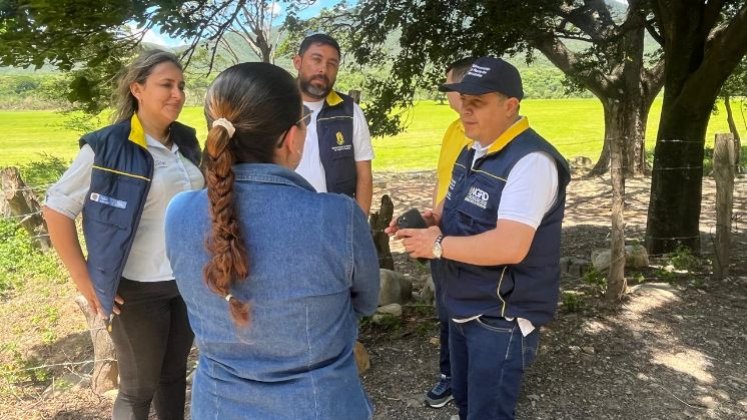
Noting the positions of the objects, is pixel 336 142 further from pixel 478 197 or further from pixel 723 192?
pixel 723 192

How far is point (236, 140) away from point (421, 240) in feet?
3.18

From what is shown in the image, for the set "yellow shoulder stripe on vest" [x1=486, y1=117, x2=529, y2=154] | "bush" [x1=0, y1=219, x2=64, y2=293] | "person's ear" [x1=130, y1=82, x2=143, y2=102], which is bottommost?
"bush" [x1=0, y1=219, x2=64, y2=293]

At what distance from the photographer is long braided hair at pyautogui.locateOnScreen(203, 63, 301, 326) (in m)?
1.28

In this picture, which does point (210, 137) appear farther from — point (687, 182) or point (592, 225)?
point (592, 225)

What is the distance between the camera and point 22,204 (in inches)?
311

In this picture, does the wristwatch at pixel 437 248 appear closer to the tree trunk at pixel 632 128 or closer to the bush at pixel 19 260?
the bush at pixel 19 260

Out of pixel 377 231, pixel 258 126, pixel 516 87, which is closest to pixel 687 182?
pixel 377 231

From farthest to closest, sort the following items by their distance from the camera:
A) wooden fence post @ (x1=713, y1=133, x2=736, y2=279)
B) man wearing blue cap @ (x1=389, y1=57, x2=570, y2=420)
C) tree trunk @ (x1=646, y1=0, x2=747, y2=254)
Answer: tree trunk @ (x1=646, y1=0, x2=747, y2=254) → wooden fence post @ (x1=713, y1=133, x2=736, y2=279) → man wearing blue cap @ (x1=389, y1=57, x2=570, y2=420)

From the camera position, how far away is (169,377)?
2674 mm

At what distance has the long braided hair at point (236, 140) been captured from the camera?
4.21 ft

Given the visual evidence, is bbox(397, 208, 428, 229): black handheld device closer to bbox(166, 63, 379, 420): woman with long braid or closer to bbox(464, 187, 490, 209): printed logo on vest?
bbox(464, 187, 490, 209): printed logo on vest

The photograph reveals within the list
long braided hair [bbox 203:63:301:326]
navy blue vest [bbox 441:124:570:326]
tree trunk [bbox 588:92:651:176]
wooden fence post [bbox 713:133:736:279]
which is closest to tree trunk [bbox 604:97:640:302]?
wooden fence post [bbox 713:133:736:279]

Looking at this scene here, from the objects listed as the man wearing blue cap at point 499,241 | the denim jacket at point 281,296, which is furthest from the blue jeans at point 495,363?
the denim jacket at point 281,296

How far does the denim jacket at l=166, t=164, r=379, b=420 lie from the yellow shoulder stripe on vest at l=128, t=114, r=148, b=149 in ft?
3.50
